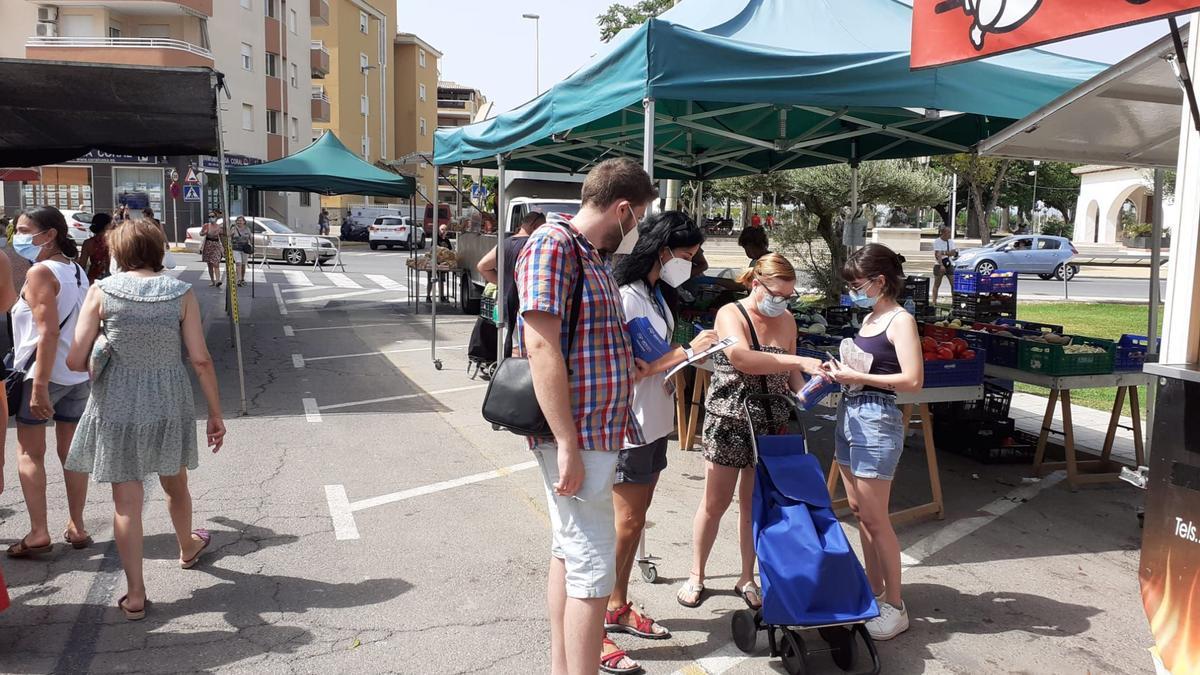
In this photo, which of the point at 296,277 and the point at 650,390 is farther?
the point at 296,277

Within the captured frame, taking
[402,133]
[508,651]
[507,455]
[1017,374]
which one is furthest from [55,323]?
[402,133]

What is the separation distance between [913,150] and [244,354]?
840 cm

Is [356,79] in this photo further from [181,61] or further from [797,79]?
[797,79]

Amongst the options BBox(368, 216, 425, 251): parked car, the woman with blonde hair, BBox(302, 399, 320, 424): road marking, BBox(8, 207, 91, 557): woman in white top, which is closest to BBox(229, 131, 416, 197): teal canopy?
BBox(302, 399, 320, 424): road marking

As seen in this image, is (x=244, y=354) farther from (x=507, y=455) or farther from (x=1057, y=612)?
(x=1057, y=612)

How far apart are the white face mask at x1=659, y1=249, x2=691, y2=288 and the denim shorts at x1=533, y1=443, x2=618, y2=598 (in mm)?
1208

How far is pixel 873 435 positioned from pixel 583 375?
1.65 meters

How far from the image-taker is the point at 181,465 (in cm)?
414

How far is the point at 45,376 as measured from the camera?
4277 mm

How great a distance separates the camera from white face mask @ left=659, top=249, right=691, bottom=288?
384 cm

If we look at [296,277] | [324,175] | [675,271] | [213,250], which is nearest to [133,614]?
[675,271]

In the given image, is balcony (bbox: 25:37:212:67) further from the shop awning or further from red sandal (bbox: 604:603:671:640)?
red sandal (bbox: 604:603:671:640)

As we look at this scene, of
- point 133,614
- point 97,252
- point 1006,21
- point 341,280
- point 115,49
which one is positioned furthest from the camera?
point 115,49

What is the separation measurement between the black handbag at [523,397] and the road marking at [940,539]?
1.45 metres
